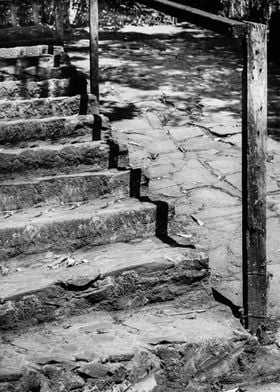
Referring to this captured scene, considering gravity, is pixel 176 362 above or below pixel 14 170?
below

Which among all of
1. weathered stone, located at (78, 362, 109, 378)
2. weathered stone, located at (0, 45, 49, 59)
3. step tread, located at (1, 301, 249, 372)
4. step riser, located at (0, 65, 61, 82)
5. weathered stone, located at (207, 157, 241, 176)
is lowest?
weathered stone, located at (78, 362, 109, 378)

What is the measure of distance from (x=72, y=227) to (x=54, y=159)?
0.92 m

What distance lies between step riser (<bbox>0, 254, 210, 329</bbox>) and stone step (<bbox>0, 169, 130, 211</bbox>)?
41.2 inches

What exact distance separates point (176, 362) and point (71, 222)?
121 cm

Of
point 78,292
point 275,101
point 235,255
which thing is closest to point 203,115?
point 275,101

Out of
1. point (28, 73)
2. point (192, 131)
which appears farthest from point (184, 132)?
point (28, 73)

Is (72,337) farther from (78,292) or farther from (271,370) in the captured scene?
(271,370)

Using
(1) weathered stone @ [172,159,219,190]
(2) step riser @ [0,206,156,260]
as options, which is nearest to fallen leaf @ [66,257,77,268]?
(2) step riser @ [0,206,156,260]

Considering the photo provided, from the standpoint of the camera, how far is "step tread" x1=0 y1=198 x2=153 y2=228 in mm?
4703

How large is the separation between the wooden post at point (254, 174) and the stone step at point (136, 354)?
20 centimetres

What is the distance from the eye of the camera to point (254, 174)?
4.02 metres

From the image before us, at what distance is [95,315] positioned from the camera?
4.28 m

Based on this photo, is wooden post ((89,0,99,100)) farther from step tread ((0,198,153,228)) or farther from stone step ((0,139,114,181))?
step tread ((0,198,153,228))

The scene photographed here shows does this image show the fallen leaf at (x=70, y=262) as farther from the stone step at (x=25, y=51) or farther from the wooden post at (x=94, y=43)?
the stone step at (x=25, y=51)
